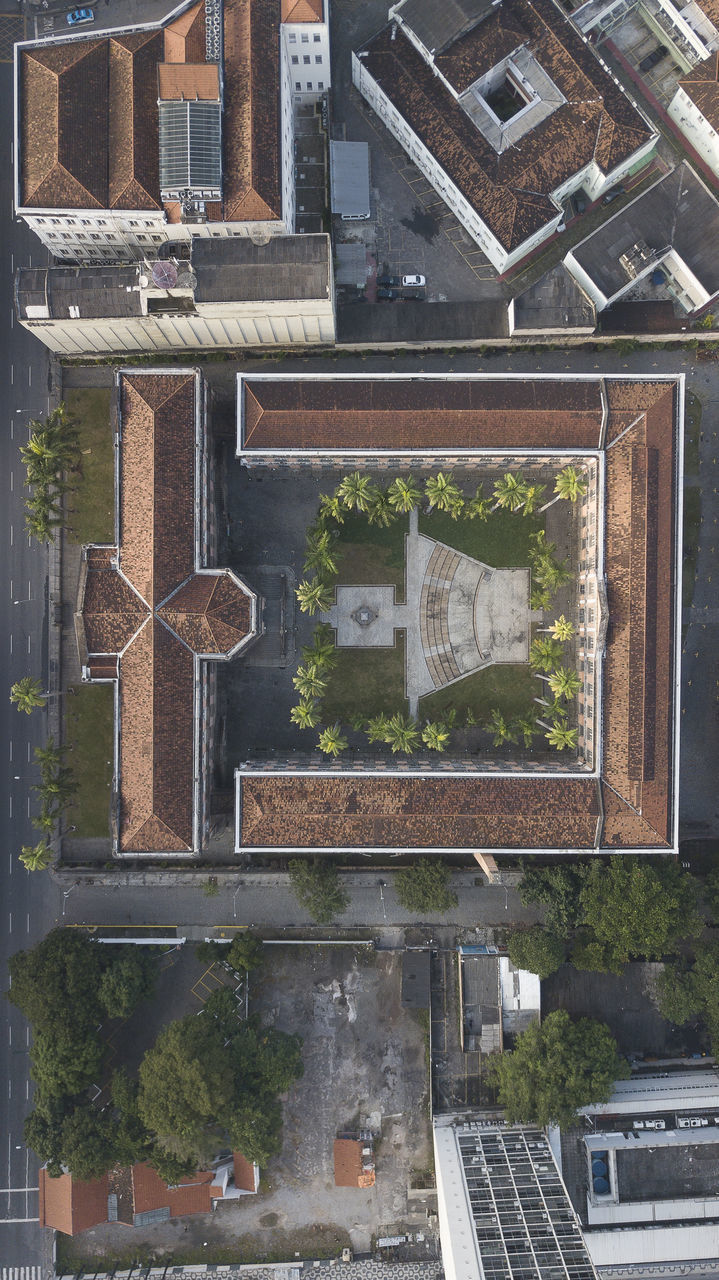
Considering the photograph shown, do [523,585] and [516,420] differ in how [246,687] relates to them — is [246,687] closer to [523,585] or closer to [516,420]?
[523,585]

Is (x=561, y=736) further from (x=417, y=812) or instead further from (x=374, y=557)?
(x=374, y=557)

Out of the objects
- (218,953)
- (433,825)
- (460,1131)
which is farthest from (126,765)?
(460,1131)

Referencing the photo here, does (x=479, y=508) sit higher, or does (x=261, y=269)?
(x=261, y=269)

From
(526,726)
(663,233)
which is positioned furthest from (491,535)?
(663,233)

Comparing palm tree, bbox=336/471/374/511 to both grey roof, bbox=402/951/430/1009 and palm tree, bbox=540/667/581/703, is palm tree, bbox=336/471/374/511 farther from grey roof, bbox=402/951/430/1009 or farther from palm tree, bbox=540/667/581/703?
grey roof, bbox=402/951/430/1009

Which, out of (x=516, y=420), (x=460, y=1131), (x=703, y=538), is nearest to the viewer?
(x=516, y=420)

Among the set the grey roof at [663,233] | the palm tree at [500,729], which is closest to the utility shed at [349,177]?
the grey roof at [663,233]
